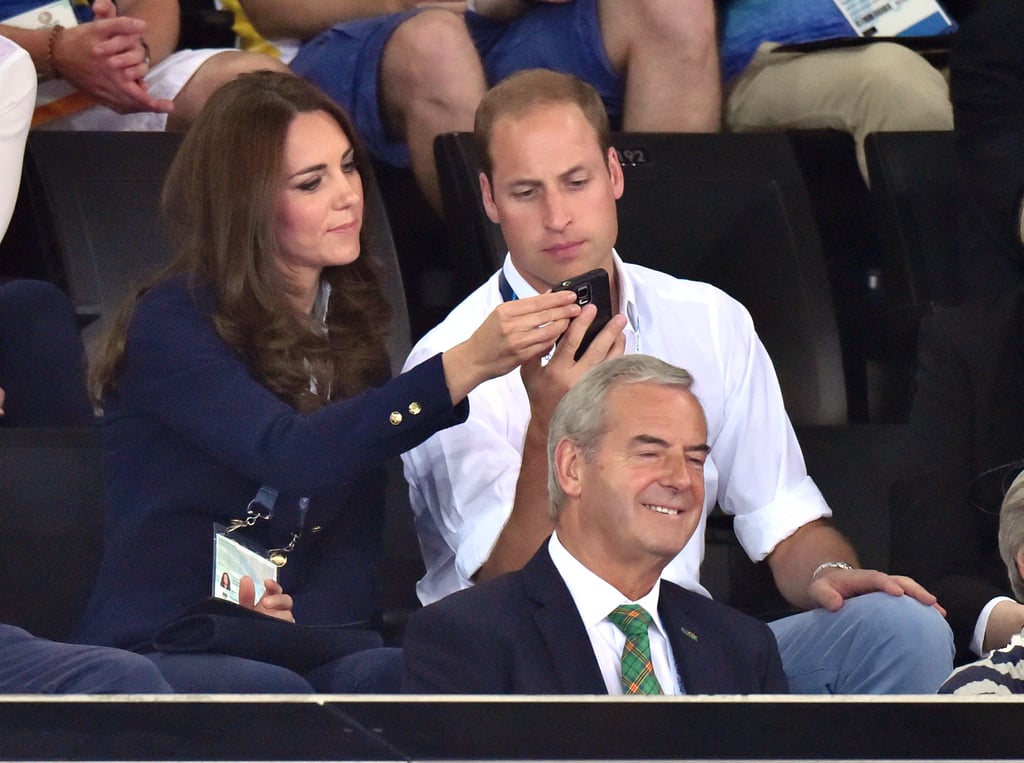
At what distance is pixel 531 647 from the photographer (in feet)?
5.87

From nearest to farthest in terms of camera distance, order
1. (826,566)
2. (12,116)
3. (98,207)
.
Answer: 1. (826,566)
2. (12,116)
3. (98,207)

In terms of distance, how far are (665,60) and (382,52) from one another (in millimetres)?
472

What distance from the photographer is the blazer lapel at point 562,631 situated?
178cm

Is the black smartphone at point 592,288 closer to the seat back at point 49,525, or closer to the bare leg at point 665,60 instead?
the seat back at point 49,525

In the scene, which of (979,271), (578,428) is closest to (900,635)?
(578,428)

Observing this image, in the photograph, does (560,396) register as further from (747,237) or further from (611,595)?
(747,237)

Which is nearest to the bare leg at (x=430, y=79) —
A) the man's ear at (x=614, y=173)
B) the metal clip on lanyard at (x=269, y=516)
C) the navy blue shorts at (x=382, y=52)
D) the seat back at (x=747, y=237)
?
the navy blue shorts at (x=382, y=52)

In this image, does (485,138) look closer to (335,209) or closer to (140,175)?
(335,209)

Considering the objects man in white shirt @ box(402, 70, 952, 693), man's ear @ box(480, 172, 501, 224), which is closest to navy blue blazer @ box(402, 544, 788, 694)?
man in white shirt @ box(402, 70, 952, 693)

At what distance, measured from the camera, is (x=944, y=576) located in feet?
7.36

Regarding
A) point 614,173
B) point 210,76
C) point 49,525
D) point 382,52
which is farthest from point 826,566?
point 210,76

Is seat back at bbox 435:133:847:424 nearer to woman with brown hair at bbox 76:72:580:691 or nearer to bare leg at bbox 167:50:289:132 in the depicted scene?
bare leg at bbox 167:50:289:132

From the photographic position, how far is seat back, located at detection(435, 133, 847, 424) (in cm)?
277

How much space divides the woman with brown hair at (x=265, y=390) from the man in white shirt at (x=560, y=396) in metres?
0.12
